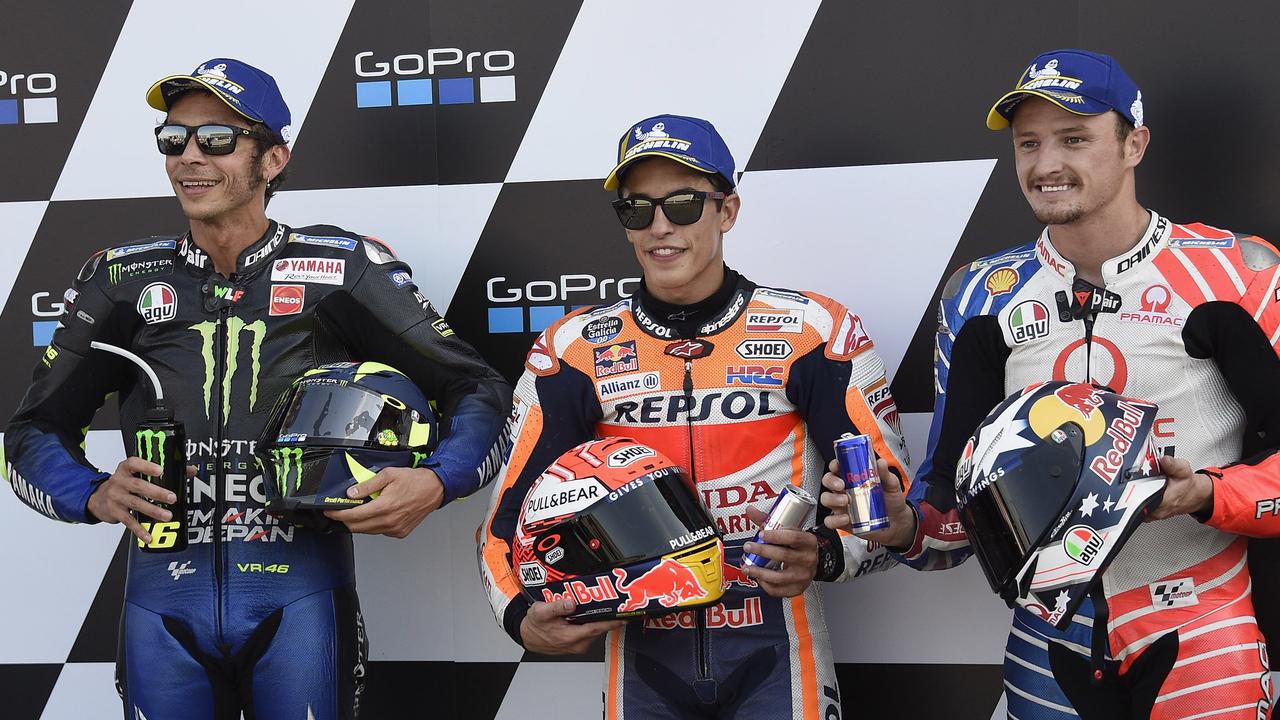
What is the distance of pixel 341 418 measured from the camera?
8.63 ft

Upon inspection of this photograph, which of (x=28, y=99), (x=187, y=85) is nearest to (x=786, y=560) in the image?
(x=187, y=85)

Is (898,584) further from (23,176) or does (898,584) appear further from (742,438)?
(23,176)

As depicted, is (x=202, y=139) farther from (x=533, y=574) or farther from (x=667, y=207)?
(x=533, y=574)

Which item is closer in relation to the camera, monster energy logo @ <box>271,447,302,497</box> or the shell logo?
monster energy logo @ <box>271,447,302,497</box>

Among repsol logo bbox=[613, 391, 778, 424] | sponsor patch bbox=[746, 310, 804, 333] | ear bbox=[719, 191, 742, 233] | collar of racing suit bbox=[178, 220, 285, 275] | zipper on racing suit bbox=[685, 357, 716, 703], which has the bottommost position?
zipper on racing suit bbox=[685, 357, 716, 703]

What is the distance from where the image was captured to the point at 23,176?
3646mm

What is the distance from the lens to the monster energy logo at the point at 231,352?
2.86 meters

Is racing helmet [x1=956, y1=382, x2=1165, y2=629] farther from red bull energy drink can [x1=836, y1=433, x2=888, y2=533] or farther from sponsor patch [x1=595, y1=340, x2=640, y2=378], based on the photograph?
sponsor patch [x1=595, y1=340, x2=640, y2=378]

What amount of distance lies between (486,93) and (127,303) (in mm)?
1152

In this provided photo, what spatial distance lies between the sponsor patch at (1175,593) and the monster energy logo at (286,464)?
1844mm

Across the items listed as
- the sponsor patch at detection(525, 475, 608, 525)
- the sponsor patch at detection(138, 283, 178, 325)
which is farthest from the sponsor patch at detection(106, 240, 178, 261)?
the sponsor patch at detection(525, 475, 608, 525)

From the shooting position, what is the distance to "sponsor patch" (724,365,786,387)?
267cm

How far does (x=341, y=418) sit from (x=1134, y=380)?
1714 millimetres

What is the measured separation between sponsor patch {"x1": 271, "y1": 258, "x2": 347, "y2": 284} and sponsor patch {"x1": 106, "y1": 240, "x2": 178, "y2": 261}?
1.02ft
